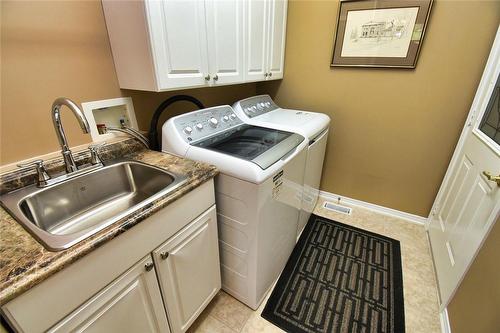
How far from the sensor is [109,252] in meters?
0.74

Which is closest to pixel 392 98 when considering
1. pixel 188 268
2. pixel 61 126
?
pixel 188 268

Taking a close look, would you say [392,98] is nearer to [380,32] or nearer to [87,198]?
[380,32]

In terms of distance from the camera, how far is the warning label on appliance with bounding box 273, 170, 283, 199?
3.93 ft

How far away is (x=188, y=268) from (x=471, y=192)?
1742 mm

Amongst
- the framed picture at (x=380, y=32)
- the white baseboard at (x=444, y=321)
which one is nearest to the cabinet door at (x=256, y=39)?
the framed picture at (x=380, y=32)

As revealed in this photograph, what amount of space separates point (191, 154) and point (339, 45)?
1.63 meters

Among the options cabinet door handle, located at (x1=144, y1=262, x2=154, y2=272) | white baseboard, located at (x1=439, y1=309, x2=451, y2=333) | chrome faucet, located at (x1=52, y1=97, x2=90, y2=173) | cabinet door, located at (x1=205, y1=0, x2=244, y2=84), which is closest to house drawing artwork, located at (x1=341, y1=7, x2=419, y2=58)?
cabinet door, located at (x1=205, y1=0, x2=244, y2=84)

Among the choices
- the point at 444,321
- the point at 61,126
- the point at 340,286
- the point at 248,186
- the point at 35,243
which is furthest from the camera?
the point at 340,286

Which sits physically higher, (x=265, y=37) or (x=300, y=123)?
(x=265, y=37)

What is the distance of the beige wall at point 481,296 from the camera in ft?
2.96

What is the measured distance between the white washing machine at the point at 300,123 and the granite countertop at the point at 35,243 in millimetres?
783

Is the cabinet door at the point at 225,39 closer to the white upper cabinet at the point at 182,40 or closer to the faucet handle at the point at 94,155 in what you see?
the white upper cabinet at the point at 182,40

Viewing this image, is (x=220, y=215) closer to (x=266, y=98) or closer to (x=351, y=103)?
(x=266, y=98)

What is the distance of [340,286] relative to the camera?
5.23 feet
